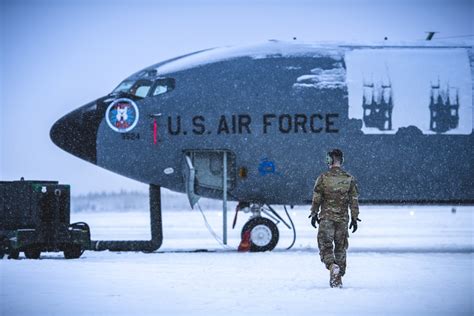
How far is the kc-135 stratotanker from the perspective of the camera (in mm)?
21344

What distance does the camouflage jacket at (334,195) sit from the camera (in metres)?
12.7

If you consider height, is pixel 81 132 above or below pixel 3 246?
above

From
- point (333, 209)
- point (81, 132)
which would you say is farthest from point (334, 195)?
point (81, 132)

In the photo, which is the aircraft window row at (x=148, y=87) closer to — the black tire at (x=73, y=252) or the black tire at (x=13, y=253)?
the black tire at (x=73, y=252)

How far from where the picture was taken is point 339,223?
1273cm

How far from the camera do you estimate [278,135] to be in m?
21.4

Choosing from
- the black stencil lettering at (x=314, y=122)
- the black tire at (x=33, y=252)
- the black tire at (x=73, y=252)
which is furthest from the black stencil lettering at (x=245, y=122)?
the black tire at (x=33, y=252)

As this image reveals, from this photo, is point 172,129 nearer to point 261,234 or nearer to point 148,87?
point 148,87

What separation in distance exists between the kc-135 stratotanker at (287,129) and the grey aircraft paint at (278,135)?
0.08 ft

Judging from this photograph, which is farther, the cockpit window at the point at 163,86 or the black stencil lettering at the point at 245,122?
the cockpit window at the point at 163,86

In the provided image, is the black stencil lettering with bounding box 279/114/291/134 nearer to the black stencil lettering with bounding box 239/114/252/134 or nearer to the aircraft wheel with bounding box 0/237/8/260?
the black stencil lettering with bounding box 239/114/252/134

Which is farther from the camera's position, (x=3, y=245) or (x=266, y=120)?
(x=266, y=120)

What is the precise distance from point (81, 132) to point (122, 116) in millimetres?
1135

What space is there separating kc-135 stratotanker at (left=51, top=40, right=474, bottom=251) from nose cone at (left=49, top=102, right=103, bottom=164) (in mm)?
32
